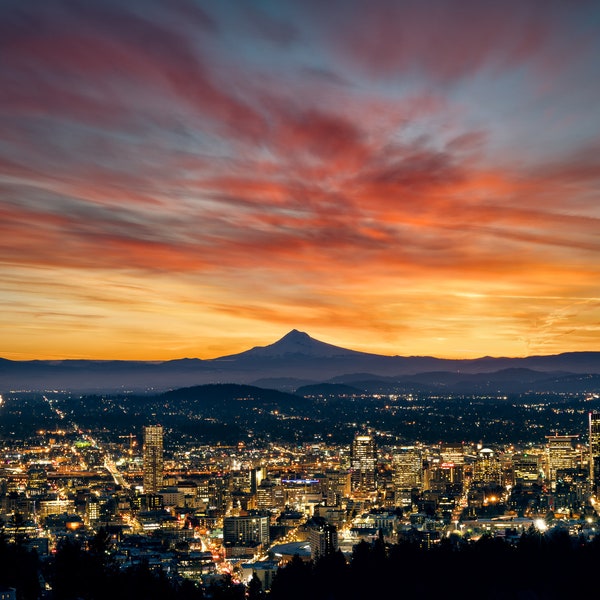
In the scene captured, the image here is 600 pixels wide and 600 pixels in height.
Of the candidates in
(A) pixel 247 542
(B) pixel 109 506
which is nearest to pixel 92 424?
(B) pixel 109 506

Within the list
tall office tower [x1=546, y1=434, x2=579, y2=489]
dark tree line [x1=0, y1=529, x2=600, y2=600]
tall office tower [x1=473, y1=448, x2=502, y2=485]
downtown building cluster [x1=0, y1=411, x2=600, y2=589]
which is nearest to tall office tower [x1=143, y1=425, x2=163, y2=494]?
downtown building cluster [x1=0, y1=411, x2=600, y2=589]

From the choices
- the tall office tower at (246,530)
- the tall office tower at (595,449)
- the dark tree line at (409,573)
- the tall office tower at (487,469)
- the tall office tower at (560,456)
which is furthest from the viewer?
the tall office tower at (560,456)

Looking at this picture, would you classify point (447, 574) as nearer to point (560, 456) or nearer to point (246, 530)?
point (246, 530)

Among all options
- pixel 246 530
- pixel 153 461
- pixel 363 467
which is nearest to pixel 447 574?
pixel 246 530

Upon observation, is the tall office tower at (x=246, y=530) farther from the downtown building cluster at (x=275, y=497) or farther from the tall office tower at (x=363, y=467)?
the tall office tower at (x=363, y=467)

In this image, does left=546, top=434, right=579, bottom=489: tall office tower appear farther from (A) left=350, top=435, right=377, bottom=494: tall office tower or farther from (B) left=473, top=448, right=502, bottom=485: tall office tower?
(A) left=350, top=435, right=377, bottom=494: tall office tower

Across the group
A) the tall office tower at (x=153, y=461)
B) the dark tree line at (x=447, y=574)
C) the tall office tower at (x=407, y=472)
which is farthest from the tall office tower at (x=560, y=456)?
the dark tree line at (x=447, y=574)
